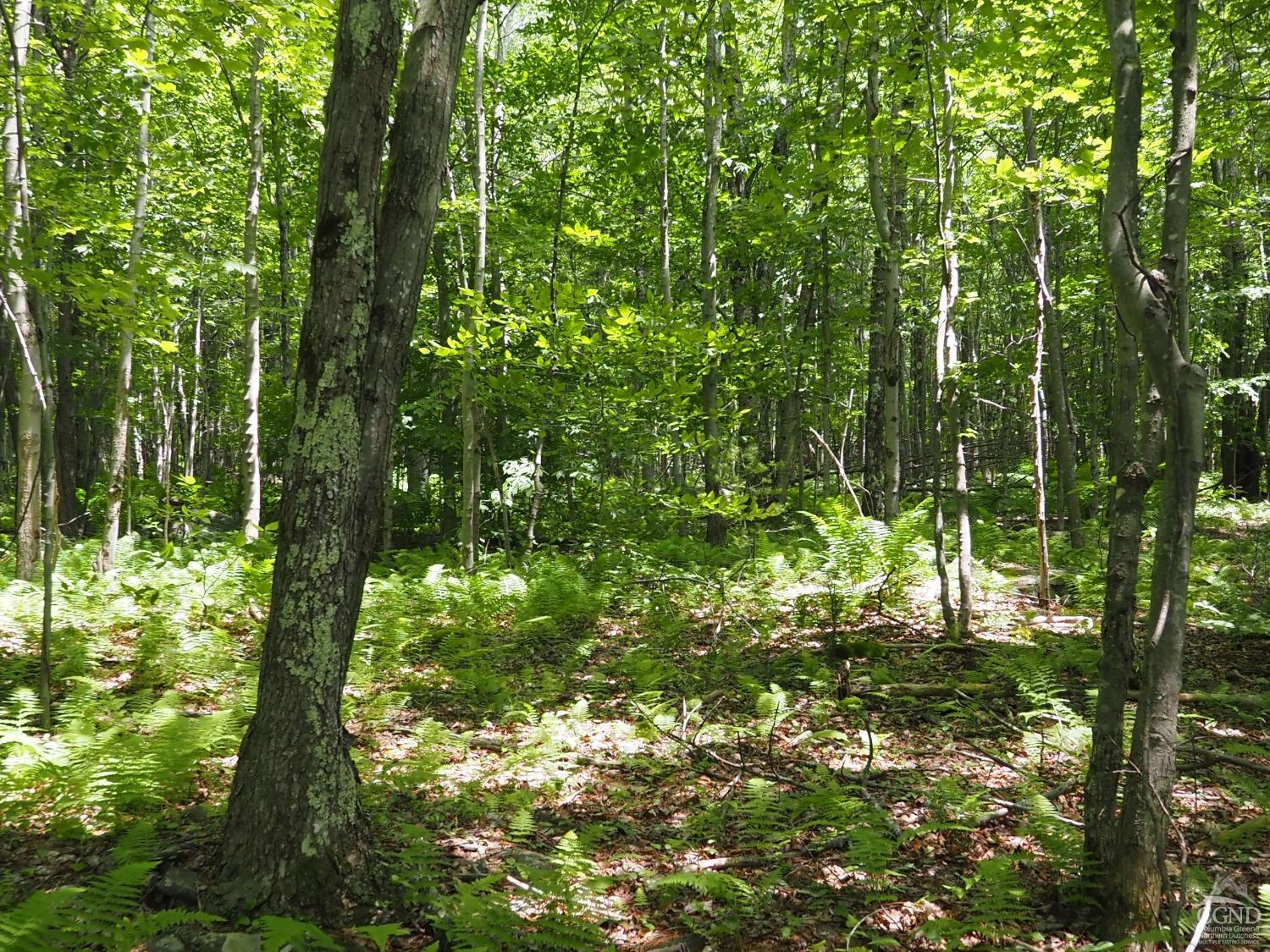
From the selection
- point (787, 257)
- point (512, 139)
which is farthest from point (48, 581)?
point (512, 139)

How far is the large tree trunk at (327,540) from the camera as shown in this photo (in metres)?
2.84

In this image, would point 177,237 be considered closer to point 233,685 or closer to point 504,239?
point 504,239

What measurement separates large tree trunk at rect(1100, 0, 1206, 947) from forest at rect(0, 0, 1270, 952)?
2 cm

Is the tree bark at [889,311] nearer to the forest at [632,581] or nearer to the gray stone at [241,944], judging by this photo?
the forest at [632,581]

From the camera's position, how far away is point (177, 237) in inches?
666

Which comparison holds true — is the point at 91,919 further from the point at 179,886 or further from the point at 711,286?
the point at 711,286

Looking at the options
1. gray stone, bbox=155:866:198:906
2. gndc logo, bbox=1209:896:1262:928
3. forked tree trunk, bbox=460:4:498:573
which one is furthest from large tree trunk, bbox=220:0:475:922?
forked tree trunk, bbox=460:4:498:573

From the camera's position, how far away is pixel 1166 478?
2648mm

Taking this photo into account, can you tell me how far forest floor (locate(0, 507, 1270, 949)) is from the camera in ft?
9.95

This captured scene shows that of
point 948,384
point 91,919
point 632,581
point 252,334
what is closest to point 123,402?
point 252,334

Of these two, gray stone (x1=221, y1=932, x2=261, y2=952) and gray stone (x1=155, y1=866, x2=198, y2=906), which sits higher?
gray stone (x1=221, y1=932, x2=261, y2=952)

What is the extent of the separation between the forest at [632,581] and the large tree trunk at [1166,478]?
18 mm

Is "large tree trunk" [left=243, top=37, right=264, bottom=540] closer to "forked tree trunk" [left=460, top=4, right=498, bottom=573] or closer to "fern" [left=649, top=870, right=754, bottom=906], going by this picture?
"forked tree trunk" [left=460, top=4, right=498, bottom=573]

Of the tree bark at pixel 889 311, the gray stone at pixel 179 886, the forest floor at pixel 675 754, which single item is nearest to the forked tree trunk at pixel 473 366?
the forest floor at pixel 675 754
